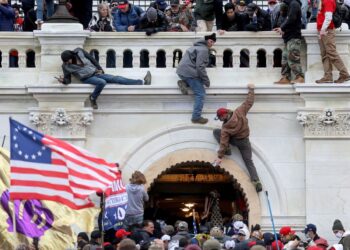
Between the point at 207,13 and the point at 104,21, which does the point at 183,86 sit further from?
the point at 104,21

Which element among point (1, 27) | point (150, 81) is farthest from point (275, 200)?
point (1, 27)

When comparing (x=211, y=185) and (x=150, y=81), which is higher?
(x=150, y=81)

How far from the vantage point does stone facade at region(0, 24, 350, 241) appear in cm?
3997

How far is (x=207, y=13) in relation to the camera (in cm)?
4153

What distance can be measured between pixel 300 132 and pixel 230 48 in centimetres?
233

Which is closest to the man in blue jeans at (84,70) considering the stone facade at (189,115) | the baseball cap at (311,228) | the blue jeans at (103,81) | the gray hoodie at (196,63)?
the blue jeans at (103,81)

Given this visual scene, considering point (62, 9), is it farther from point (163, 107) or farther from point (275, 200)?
point (275, 200)

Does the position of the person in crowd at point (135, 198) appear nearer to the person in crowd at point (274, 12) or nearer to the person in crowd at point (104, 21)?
the person in crowd at point (104, 21)

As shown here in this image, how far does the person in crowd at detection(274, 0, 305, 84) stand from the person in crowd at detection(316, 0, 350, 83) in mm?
464

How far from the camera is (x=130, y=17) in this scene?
138ft

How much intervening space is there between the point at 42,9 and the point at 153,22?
2734mm

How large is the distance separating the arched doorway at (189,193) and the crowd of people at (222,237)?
298 cm

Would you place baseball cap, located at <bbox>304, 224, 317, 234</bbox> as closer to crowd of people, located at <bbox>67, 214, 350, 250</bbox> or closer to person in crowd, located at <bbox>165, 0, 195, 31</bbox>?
crowd of people, located at <bbox>67, 214, 350, 250</bbox>

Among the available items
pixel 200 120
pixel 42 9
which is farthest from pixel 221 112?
pixel 42 9
